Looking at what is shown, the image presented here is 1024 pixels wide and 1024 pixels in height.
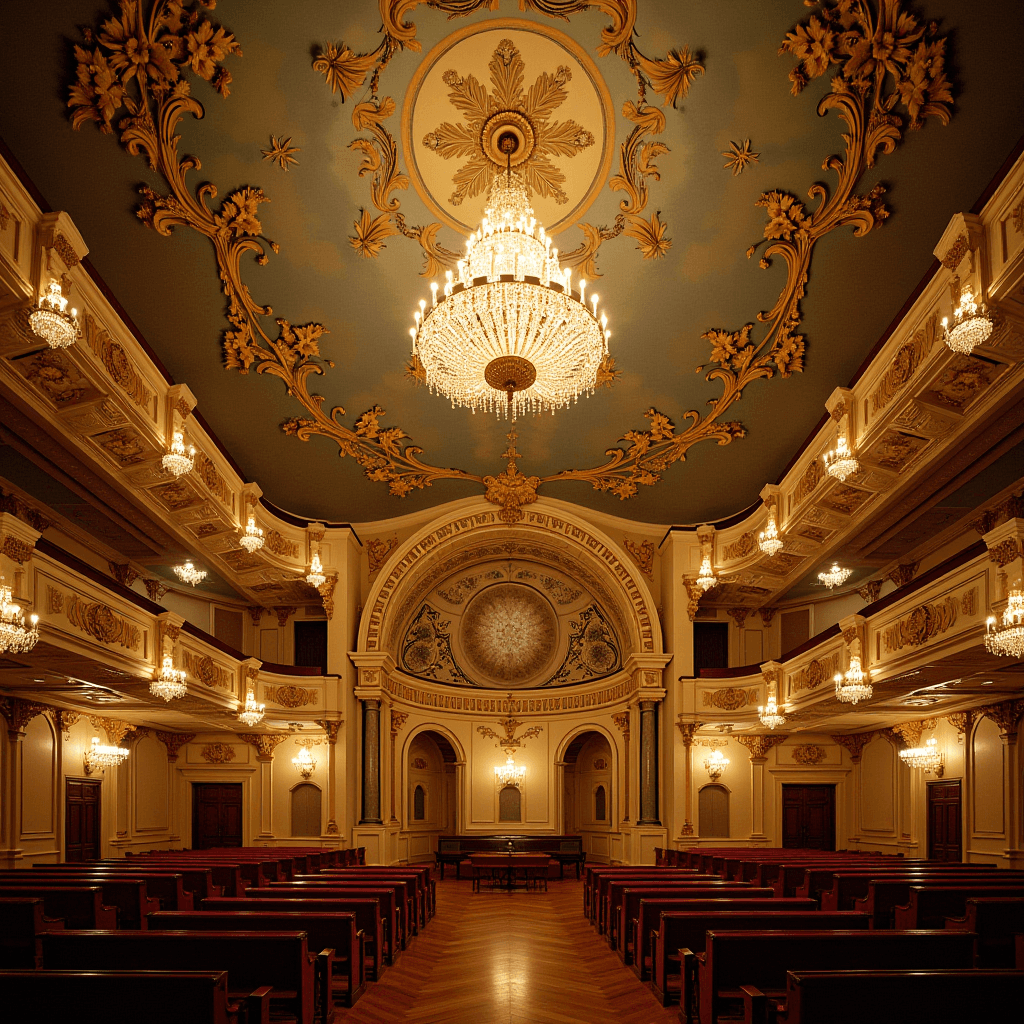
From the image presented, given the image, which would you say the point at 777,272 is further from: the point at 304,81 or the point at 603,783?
the point at 603,783

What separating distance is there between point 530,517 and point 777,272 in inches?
409

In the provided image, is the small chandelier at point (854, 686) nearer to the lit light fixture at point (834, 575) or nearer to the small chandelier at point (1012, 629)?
the small chandelier at point (1012, 629)

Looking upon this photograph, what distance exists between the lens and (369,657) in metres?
20.9

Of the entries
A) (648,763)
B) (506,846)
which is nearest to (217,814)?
(506,846)

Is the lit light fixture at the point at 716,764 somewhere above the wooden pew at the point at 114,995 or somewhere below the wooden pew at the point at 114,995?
below

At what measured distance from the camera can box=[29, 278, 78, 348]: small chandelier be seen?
26.3ft

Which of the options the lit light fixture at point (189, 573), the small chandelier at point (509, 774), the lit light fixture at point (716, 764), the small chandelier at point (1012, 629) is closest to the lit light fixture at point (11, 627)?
the small chandelier at point (1012, 629)

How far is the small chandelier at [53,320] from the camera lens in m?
8.02

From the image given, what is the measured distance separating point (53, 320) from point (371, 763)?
14.8m

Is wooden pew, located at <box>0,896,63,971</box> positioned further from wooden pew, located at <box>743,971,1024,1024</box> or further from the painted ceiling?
the painted ceiling

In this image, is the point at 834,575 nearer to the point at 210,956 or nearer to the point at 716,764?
the point at 716,764

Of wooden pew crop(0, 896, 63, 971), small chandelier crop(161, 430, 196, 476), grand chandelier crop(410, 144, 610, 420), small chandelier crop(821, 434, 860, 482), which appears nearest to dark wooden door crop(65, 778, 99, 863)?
small chandelier crop(161, 430, 196, 476)

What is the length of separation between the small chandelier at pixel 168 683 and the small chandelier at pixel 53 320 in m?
6.57

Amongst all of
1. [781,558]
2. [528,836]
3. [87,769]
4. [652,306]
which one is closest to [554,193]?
[652,306]
